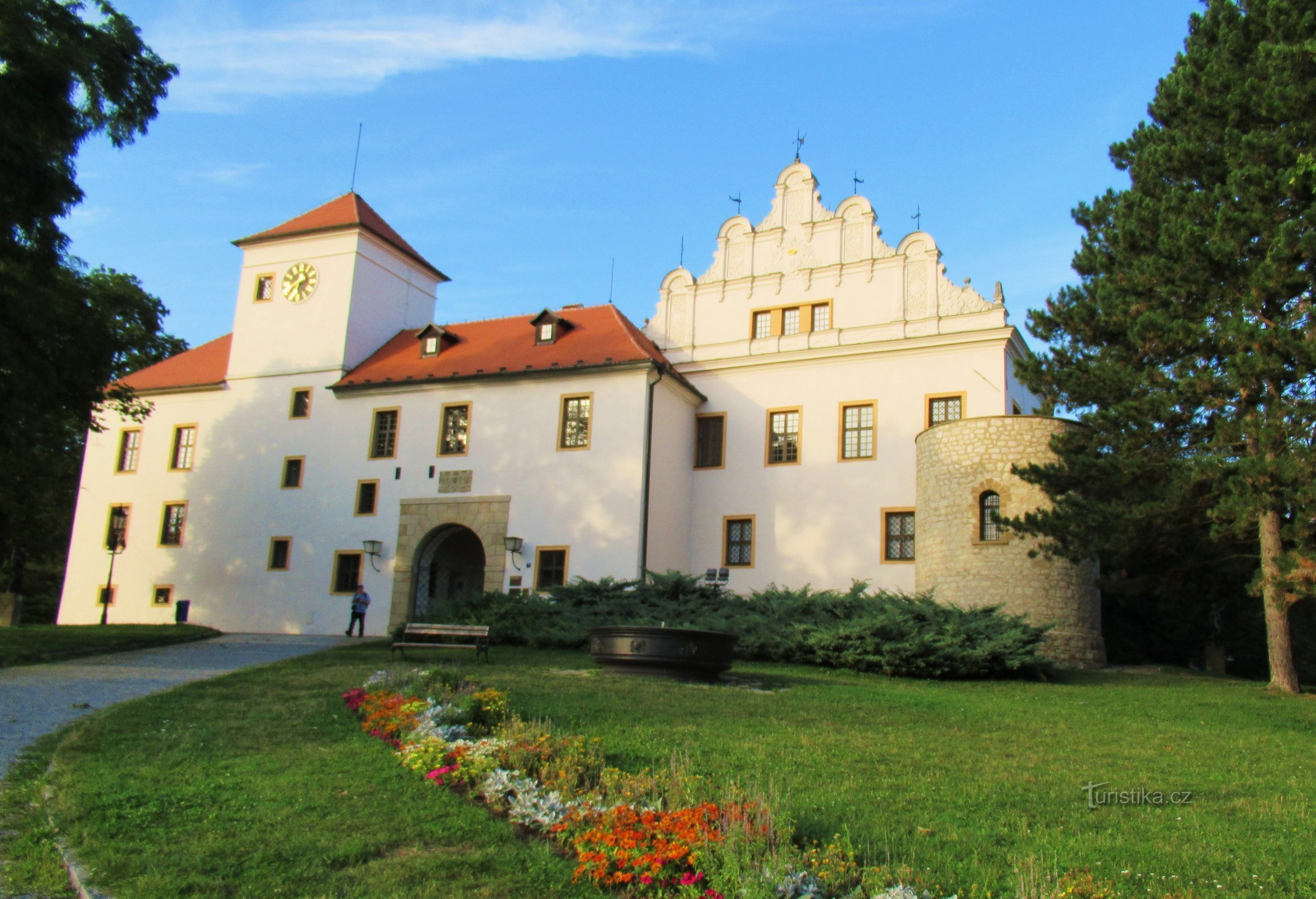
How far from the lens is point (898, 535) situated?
23.8 meters

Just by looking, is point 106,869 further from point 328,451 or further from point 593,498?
point 328,451

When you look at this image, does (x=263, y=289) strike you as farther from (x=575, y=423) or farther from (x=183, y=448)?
(x=575, y=423)

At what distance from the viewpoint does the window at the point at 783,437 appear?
2566 cm

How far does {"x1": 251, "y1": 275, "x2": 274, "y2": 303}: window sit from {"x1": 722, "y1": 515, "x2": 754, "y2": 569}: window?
1534cm

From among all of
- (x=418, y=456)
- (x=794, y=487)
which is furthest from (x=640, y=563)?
(x=418, y=456)

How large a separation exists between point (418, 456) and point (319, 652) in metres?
9.45

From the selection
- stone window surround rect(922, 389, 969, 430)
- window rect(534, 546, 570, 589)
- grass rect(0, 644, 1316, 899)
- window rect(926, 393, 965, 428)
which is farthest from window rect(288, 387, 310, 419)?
grass rect(0, 644, 1316, 899)

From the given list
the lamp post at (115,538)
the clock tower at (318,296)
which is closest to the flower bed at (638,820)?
the clock tower at (318,296)

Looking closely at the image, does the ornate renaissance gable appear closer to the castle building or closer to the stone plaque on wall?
the castle building

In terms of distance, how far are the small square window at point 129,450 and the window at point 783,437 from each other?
19081 millimetres

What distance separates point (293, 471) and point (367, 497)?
282cm

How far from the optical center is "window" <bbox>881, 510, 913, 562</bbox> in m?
23.6

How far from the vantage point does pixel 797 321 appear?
2641 centimetres

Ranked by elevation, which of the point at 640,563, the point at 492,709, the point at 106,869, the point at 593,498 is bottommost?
the point at 106,869
